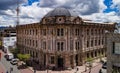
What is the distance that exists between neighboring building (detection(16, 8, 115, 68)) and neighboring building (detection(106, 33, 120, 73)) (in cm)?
2375

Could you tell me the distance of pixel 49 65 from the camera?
51.2 metres

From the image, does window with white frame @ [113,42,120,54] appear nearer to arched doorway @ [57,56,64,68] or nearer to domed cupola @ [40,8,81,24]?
domed cupola @ [40,8,81,24]

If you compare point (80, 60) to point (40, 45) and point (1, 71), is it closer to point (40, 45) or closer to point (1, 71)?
point (40, 45)

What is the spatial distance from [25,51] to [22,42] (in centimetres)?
546

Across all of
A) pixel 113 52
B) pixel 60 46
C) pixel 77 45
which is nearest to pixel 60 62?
pixel 60 46

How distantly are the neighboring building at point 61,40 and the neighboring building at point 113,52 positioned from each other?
77.9 feet

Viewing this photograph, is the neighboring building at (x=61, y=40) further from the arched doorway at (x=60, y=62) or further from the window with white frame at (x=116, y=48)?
the window with white frame at (x=116, y=48)

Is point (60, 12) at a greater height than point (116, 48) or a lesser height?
greater

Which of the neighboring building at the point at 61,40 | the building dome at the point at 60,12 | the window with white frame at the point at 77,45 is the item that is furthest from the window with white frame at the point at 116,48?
the window with white frame at the point at 77,45

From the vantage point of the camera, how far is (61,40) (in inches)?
1957

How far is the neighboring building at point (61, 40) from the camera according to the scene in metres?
49.6

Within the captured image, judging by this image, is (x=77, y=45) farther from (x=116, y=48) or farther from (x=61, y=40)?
(x=116, y=48)

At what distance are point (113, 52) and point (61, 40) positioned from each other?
974 inches

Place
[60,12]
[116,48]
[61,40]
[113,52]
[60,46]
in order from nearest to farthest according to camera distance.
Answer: [116,48] → [113,52] → [61,40] → [60,46] → [60,12]
